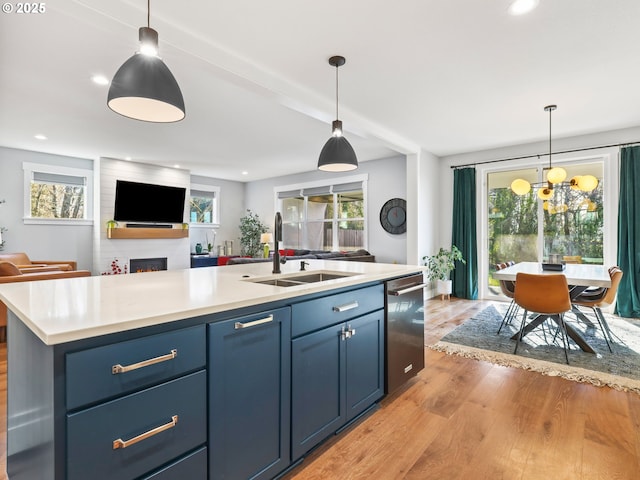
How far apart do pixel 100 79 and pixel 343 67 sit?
229 centimetres

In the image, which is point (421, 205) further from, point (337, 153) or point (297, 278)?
point (297, 278)

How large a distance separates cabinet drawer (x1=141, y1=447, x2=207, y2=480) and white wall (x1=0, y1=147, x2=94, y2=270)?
Result: 21.6 ft

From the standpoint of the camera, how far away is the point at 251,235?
8.72m

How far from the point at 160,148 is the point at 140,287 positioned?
15.9ft

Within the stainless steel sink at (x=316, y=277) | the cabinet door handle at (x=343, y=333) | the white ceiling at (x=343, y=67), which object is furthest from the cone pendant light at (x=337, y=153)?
the cabinet door handle at (x=343, y=333)

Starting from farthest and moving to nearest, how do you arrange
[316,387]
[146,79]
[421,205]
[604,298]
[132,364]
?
[421,205]
[604,298]
[316,387]
[146,79]
[132,364]

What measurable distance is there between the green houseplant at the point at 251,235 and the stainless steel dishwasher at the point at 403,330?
6.55 metres

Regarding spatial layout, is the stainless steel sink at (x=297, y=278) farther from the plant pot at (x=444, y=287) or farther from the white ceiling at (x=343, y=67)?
the plant pot at (x=444, y=287)

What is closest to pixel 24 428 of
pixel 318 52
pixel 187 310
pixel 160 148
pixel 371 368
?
pixel 187 310

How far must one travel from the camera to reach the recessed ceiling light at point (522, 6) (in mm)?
2166

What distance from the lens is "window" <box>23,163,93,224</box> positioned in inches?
235

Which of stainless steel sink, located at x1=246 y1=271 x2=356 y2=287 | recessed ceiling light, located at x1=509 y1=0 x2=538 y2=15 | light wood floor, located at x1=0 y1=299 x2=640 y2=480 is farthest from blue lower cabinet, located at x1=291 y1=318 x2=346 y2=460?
recessed ceiling light, located at x1=509 y1=0 x2=538 y2=15

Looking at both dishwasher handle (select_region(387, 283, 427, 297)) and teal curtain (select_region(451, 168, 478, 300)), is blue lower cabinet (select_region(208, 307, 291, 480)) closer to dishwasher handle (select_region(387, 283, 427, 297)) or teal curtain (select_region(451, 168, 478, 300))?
dishwasher handle (select_region(387, 283, 427, 297))

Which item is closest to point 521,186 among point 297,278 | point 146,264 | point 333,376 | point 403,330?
point 403,330
